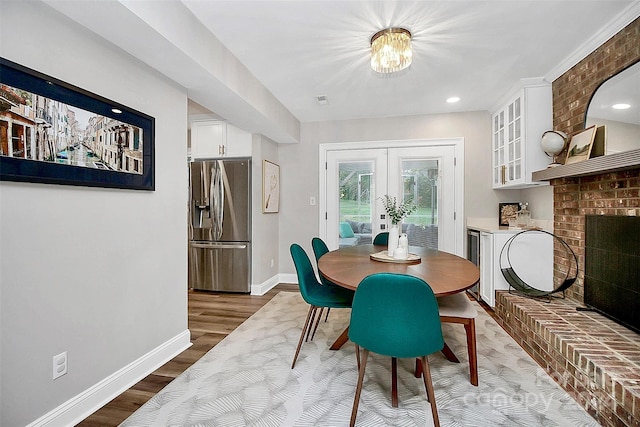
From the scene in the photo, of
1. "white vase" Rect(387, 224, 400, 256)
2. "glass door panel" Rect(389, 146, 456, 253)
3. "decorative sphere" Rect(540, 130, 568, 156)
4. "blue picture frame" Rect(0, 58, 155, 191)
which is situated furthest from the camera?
"glass door panel" Rect(389, 146, 456, 253)

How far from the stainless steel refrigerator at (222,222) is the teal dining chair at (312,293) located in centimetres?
175

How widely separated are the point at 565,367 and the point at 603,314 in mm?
745

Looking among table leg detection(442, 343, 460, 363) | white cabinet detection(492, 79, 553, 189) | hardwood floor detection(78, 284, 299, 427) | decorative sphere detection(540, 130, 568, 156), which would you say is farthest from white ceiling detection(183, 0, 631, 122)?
hardwood floor detection(78, 284, 299, 427)

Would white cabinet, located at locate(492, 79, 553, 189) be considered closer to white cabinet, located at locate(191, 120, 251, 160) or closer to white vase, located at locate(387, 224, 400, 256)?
white vase, located at locate(387, 224, 400, 256)

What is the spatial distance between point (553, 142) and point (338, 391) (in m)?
2.77

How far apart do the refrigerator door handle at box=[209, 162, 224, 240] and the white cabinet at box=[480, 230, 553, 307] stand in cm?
320

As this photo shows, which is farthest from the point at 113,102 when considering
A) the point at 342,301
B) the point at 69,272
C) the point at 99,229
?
the point at 342,301

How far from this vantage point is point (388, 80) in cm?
306

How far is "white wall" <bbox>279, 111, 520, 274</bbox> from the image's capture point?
4.05 meters

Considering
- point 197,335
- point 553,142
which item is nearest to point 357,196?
point 553,142

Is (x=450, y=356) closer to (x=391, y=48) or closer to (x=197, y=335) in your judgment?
(x=197, y=335)

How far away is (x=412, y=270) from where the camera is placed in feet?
6.68

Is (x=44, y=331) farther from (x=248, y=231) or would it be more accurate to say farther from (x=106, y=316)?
(x=248, y=231)

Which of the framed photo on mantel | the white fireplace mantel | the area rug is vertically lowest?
the area rug
